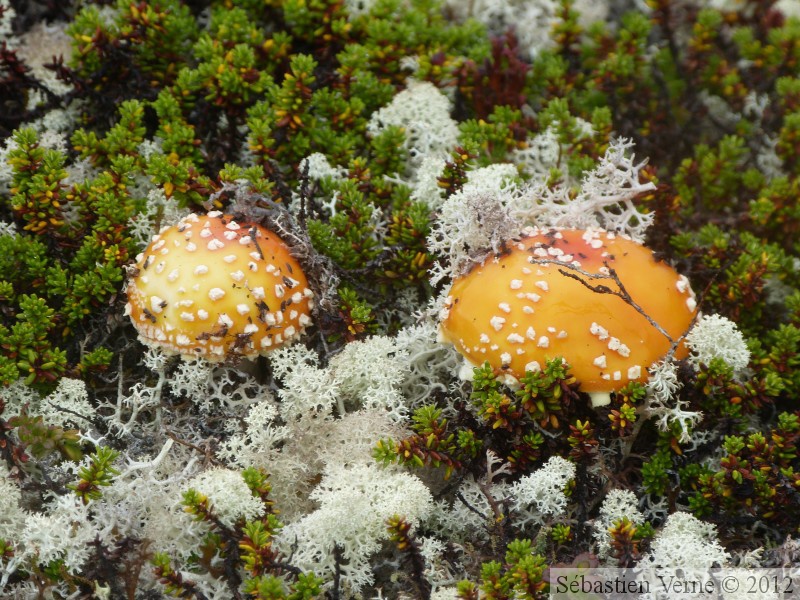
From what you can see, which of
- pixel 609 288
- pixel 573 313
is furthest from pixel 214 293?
pixel 609 288

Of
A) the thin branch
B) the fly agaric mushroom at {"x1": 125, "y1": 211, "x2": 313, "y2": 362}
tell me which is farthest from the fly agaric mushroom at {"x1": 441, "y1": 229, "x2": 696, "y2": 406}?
the fly agaric mushroom at {"x1": 125, "y1": 211, "x2": 313, "y2": 362}

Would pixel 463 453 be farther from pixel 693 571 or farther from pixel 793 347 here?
pixel 793 347

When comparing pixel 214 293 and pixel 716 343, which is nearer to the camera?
pixel 214 293

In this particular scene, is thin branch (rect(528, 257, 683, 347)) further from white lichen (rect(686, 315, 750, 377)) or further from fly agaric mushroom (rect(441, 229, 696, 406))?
white lichen (rect(686, 315, 750, 377))

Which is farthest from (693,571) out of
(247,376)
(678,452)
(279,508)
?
(247,376)

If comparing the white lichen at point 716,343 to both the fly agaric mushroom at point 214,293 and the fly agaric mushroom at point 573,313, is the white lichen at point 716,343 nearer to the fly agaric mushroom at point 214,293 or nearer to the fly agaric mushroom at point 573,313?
the fly agaric mushroom at point 573,313

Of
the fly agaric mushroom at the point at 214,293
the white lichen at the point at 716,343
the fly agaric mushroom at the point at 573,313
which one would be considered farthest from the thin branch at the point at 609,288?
the fly agaric mushroom at the point at 214,293

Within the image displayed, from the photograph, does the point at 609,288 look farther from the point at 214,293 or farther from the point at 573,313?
the point at 214,293
